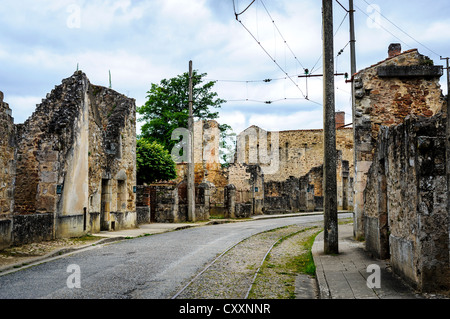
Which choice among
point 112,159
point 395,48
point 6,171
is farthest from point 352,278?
point 112,159

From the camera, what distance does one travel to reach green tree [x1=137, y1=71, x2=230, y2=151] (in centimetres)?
3947

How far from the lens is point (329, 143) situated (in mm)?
10617

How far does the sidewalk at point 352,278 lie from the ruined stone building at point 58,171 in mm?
7403

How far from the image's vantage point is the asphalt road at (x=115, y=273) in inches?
257

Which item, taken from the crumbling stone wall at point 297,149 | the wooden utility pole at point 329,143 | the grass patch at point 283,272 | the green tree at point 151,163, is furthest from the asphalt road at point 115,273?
the crumbling stone wall at point 297,149

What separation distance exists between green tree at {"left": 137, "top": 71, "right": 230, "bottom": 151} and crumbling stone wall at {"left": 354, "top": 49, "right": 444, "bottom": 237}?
26438 millimetres

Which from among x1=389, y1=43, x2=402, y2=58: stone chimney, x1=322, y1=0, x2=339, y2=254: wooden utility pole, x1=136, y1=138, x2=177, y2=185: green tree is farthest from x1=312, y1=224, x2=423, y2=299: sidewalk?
x1=136, y1=138, x2=177, y2=185: green tree

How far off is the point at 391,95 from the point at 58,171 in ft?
33.3

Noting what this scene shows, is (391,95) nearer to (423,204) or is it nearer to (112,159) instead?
(423,204)

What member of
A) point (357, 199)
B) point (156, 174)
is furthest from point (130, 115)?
point (357, 199)

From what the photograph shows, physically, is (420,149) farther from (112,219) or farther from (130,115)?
(130,115)

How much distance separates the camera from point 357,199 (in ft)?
44.8

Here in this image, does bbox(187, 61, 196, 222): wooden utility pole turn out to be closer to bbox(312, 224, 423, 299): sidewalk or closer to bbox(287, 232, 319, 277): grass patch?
bbox(287, 232, 319, 277): grass patch
